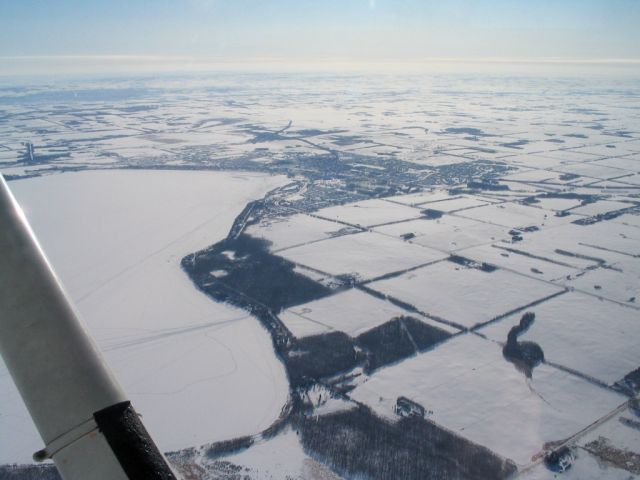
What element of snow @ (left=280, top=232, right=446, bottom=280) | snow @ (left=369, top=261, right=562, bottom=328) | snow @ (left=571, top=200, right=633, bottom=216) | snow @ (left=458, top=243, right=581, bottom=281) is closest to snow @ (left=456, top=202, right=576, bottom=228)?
snow @ (left=571, top=200, right=633, bottom=216)

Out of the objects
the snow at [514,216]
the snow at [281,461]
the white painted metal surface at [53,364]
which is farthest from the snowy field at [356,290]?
the white painted metal surface at [53,364]

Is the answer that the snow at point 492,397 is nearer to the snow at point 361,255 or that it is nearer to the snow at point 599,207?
the snow at point 361,255

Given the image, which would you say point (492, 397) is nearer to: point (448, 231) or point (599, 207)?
point (448, 231)

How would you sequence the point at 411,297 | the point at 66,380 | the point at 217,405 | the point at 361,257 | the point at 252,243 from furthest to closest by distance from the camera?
the point at 252,243 → the point at 361,257 → the point at 411,297 → the point at 217,405 → the point at 66,380

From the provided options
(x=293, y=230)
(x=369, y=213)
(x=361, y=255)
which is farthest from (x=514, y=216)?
(x=293, y=230)

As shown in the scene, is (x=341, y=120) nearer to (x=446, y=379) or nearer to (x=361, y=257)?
(x=361, y=257)

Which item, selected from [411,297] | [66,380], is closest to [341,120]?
[411,297]
